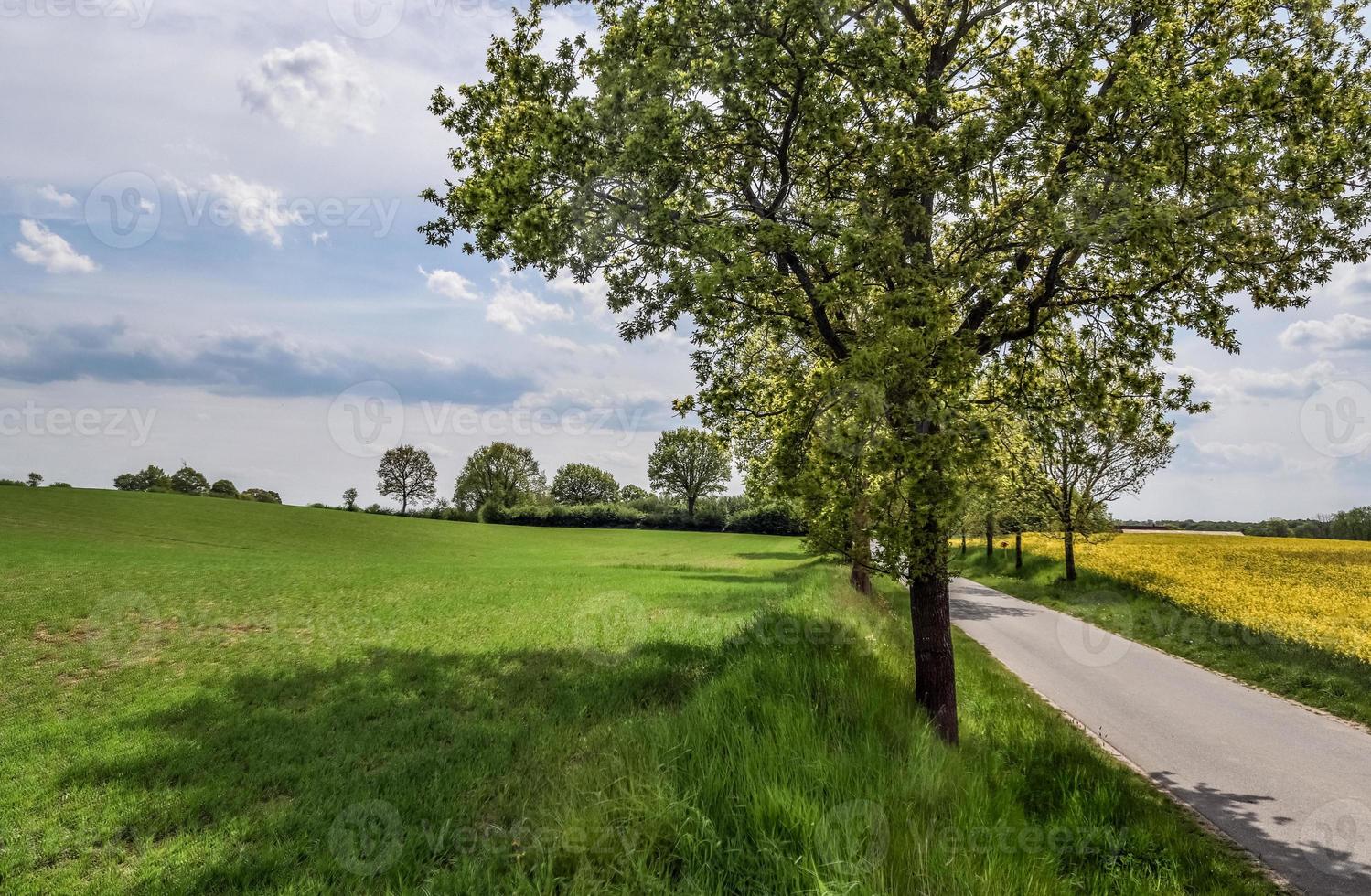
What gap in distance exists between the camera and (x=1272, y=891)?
5918 mm

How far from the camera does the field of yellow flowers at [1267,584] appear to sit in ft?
52.3

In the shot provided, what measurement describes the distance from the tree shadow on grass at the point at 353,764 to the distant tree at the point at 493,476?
3684 inches

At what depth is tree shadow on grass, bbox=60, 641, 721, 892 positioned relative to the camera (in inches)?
226

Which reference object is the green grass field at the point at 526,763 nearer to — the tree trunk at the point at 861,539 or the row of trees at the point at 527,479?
the tree trunk at the point at 861,539

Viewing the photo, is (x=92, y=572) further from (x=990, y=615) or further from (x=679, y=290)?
(x=990, y=615)

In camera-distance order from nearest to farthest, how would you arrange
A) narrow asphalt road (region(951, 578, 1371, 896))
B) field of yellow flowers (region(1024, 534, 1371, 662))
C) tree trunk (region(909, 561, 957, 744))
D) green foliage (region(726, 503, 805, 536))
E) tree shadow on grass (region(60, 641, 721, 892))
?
tree shadow on grass (region(60, 641, 721, 892)), narrow asphalt road (region(951, 578, 1371, 896)), tree trunk (region(909, 561, 957, 744)), field of yellow flowers (region(1024, 534, 1371, 662)), green foliage (region(726, 503, 805, 536))

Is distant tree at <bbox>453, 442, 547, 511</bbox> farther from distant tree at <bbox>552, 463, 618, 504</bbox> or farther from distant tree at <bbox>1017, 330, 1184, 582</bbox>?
distant tree at <bbox>1017, 330, 1184, 582</bbox>

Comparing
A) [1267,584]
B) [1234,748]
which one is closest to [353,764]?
[1234,748]

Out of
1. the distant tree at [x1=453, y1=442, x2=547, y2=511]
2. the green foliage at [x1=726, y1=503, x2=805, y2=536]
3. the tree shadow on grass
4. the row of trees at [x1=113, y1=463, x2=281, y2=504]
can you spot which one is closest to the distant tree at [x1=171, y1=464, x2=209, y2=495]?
the row of trees at [x1=113, y1=463, x2=281, y2=504]

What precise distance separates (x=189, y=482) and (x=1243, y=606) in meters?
113

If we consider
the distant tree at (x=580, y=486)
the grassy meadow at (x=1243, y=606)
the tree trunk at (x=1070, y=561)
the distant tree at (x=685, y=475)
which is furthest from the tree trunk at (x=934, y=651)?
the distant tree at (x=580, y=486)

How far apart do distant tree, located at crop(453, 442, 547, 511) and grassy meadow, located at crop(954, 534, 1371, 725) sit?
283 ft

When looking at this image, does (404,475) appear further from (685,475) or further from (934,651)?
(934,651)

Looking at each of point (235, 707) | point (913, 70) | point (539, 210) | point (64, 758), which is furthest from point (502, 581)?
point (913, 70)
